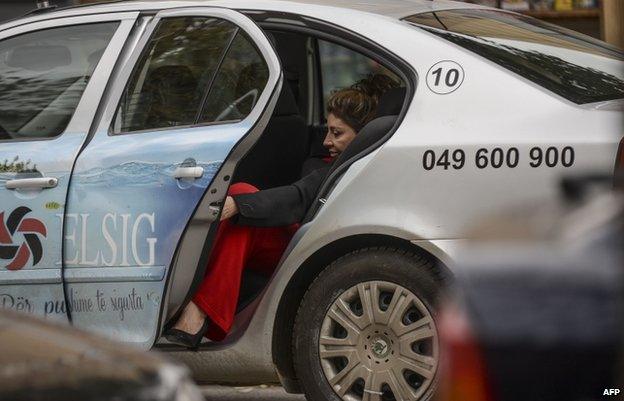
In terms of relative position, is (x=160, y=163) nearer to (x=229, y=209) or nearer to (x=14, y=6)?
(x=229, y=209)

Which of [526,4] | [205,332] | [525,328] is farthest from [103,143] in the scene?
[526,4]

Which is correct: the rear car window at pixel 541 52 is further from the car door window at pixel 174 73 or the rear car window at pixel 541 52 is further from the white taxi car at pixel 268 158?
the car door window at pixel 174 73

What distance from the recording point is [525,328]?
147 inches

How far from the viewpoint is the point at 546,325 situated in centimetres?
370

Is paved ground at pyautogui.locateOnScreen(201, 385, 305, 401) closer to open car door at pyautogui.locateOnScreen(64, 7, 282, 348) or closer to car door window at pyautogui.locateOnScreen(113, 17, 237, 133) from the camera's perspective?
open car door at pyautogui.locateOnScreen(64, 7, 282, 348)

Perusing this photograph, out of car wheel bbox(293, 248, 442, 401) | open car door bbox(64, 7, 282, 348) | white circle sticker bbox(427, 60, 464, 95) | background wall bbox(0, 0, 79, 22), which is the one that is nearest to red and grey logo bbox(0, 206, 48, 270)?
open car door bbox(64, 7, 282, 348)

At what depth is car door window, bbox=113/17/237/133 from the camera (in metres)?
6.35

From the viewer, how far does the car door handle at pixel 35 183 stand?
6207 mm

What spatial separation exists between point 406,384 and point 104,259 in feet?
4.08

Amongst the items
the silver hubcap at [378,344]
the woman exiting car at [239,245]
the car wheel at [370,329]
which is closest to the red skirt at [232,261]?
the woman exiting car at [239,245]

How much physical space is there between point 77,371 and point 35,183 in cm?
285

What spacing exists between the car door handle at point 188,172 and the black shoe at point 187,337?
1.87 feet

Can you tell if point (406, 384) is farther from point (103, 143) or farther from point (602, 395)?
point (602, 395)

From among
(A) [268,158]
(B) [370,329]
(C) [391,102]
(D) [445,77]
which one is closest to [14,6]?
(A) [268,158]
